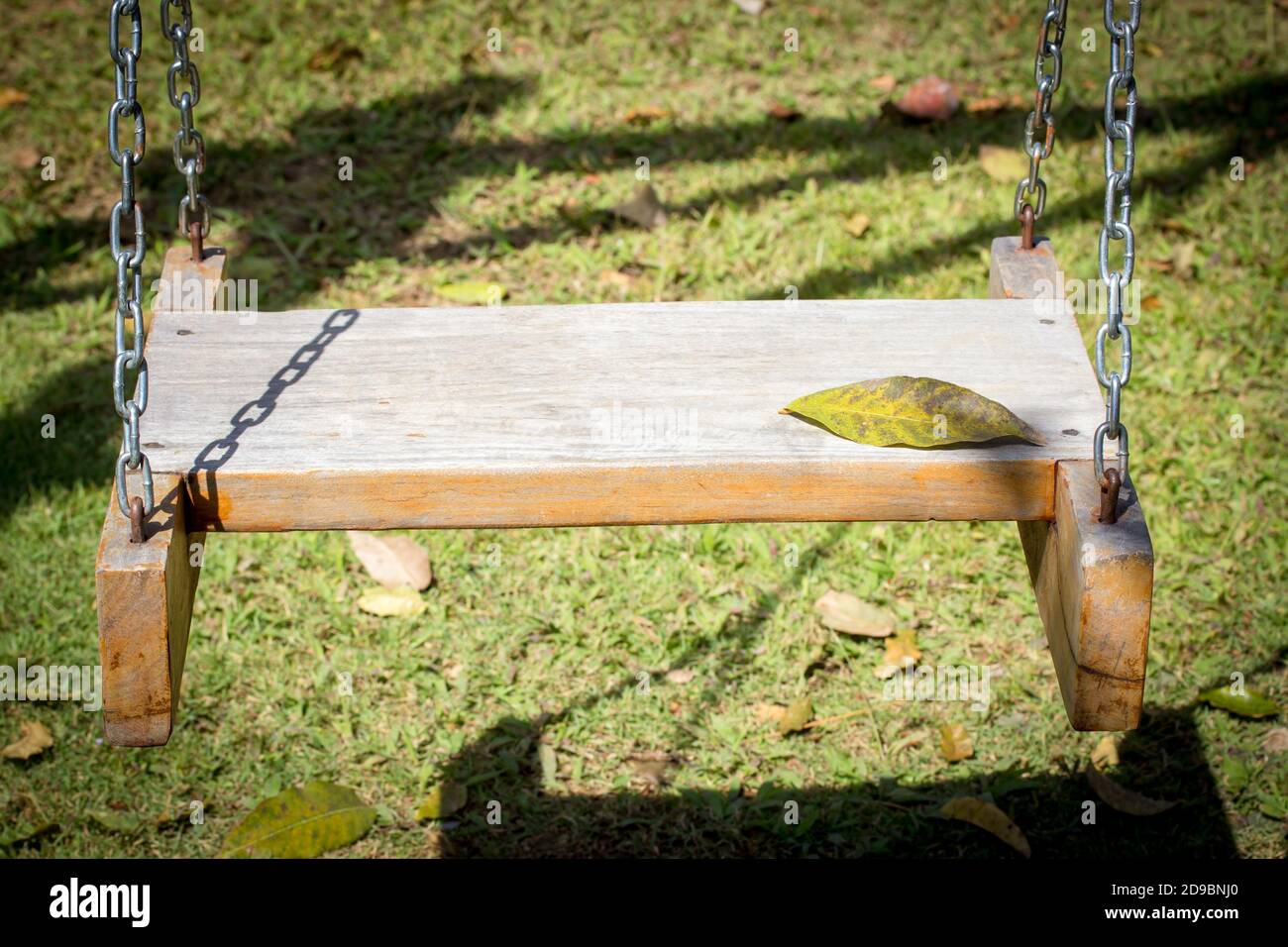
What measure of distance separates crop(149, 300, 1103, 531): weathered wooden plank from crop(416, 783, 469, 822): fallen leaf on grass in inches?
45.6

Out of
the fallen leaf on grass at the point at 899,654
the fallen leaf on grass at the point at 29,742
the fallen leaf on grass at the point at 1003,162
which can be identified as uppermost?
the fallen leaf on grass at the point at 1003,162

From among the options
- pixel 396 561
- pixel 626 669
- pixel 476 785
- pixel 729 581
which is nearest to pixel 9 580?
pixel 396 561

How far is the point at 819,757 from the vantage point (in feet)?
10.3

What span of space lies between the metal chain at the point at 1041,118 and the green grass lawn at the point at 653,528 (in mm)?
1190

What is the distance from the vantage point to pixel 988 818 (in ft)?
9.66

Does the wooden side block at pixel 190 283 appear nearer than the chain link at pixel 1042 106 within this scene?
Result: No

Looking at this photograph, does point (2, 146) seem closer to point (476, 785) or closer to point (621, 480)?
point (476, 785)

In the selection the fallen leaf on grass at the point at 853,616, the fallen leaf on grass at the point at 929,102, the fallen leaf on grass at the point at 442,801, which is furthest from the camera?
the fallen leaf on grass at the point at 929,102

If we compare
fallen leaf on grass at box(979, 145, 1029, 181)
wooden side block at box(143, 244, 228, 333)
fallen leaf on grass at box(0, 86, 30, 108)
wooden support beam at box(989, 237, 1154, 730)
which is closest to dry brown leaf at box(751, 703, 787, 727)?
wooden support beam at box(989, 237, 1154, 730)

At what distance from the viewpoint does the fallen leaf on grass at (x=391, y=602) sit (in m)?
3.47

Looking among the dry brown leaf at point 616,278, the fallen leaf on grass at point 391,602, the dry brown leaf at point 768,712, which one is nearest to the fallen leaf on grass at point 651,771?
the dry brown leaf at point 768,712

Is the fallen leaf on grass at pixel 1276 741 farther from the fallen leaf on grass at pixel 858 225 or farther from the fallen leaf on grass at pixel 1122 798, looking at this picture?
the fallen leaf on grass at pixel 858 225

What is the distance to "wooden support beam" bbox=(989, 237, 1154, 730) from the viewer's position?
1849mm
